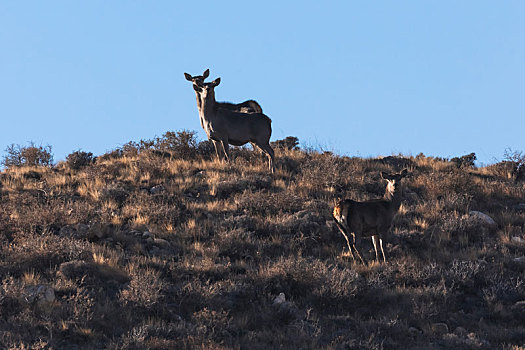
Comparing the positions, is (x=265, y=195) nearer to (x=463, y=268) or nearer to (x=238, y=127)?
Answer: (x=238, y=127)

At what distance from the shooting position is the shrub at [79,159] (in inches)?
822

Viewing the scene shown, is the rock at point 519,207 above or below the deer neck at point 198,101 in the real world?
below

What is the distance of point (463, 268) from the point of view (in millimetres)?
11633

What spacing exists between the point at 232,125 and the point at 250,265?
7.16 m

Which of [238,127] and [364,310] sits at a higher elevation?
[238,127]

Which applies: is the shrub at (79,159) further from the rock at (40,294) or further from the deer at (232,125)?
the rock at (40,294)

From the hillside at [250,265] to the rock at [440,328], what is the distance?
0.06 feet

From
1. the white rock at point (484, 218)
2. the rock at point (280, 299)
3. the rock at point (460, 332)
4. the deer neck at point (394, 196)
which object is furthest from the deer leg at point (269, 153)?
the rock at point (460, 332)

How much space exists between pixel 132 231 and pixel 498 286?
7.33m

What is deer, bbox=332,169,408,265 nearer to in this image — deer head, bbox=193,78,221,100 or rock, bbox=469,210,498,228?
rock, bbox=469,210,498,228

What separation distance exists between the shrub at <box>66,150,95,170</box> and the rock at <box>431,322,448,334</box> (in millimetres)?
14136

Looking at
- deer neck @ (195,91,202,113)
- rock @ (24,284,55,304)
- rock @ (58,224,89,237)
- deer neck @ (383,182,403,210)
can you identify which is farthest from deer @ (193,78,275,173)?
rock @ (24,284,55,304)

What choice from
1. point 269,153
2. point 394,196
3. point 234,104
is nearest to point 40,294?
point 394,196

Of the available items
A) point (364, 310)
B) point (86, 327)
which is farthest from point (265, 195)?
point (86, 327)
